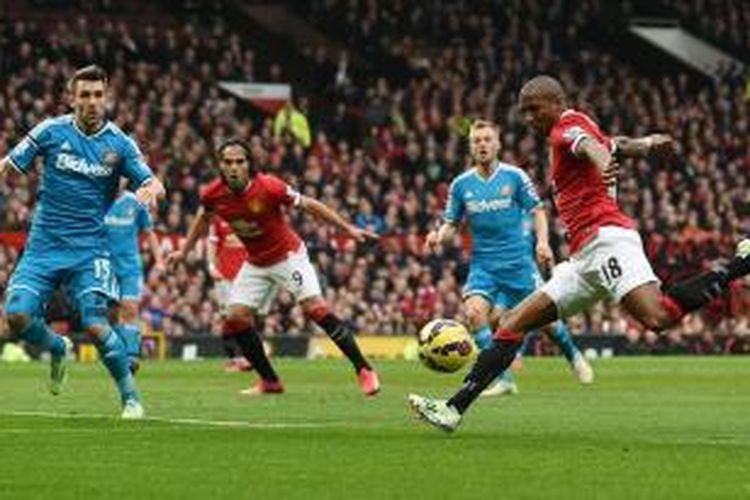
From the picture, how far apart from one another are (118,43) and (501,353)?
97.4 feet

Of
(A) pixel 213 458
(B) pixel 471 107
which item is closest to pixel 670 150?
(A) pixel 213 458

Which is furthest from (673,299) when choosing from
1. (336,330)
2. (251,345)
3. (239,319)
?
(239,319)

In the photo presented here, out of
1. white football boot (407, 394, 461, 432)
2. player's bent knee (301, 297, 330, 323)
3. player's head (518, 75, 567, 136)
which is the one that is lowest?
white football boot (407, 394, 461, 432)

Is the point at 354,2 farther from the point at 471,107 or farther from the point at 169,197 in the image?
the point at 169,197

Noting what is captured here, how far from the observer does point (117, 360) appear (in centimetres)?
1758

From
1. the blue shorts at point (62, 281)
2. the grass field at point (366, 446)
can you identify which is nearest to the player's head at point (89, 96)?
the blue shorts at point (62, 281)

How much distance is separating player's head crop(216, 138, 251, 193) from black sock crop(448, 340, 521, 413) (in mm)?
6439

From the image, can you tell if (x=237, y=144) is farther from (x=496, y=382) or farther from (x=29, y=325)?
(x=29, y=325)

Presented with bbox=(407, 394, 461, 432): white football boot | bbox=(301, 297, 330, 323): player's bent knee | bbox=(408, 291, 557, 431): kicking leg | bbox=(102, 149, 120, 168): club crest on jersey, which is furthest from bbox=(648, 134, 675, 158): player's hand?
bbox=(301, 297, 330, 323): player's bent knee

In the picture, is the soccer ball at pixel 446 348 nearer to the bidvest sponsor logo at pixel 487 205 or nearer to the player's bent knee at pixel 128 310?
the bidvest sponsor logo at pixel 487 205

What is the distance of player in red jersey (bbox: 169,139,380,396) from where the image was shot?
22.0 m

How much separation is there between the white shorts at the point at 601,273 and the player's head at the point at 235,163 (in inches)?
255

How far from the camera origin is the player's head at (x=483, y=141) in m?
22.8

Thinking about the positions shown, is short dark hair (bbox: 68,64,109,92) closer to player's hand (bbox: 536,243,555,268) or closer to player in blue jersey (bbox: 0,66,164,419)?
player in blue jersey (bbox: 0,66,164,419)
